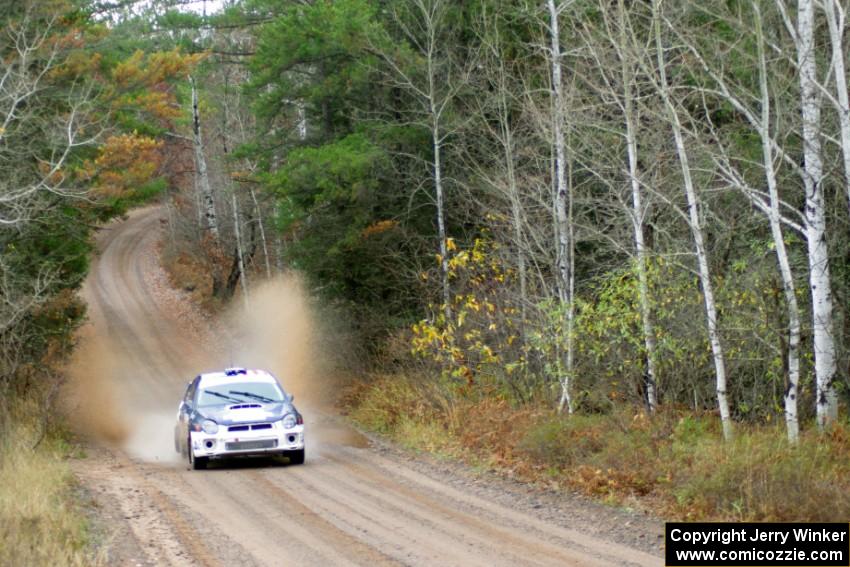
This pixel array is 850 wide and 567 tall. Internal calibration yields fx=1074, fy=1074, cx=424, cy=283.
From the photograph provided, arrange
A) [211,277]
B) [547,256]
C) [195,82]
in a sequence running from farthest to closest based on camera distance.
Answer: [211,277] → [195,82] → [547,256]

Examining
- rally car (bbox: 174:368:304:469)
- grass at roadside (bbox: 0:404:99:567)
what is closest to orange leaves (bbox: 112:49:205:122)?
rally car (bbox: 174:368:304:469)

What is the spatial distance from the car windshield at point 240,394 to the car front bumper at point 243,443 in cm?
100

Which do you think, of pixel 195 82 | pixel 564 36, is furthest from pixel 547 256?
pixel 195 82

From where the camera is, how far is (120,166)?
85.1 feet

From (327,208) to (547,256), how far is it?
988cm

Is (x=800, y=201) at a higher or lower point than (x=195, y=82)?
lower

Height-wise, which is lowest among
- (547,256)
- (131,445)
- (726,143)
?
(131,445)

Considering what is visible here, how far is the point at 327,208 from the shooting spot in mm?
28844

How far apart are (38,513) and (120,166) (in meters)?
15.0

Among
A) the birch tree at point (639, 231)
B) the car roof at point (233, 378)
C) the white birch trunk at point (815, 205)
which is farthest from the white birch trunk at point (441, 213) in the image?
the white birch trunk at point (815, 205)

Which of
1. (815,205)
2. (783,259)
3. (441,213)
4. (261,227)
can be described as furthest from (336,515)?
(261,227)

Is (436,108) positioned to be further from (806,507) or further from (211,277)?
(211,277)

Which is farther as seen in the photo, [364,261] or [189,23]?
[189,23]

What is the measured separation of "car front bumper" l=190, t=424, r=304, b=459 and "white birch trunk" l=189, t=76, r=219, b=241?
27.8 meters
